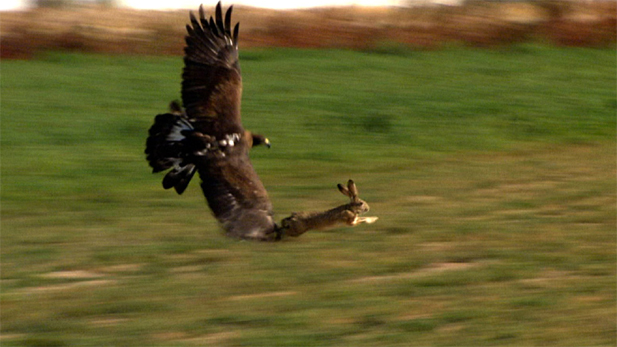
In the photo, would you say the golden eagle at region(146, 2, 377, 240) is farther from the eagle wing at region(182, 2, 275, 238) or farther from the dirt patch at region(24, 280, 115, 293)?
the dirt patch at region(24, 280, 115, 293)

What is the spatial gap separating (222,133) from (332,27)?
1248 cm

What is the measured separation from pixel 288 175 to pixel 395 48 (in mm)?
8212

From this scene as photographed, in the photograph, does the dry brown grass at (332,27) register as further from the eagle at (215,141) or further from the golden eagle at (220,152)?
the golden eagle at (220,152)

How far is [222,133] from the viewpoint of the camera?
770 centimetres

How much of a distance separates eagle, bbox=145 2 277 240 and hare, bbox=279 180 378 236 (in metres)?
0.15

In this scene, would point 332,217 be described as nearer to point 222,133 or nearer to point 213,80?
point 222,133

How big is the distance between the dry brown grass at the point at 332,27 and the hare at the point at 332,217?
10.9m

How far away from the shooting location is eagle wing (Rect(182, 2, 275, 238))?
293 inches

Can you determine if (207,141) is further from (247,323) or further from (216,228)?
(247,323)

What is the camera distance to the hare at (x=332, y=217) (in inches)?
296

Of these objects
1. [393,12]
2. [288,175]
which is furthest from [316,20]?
[288,175]

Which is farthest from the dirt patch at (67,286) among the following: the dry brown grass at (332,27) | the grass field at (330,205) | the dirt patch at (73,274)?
the dry brown grass at (332,27)

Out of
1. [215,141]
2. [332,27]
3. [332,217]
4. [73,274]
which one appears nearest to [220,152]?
[215,141]

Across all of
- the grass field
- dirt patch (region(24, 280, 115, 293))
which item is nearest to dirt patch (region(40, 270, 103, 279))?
the grass field
